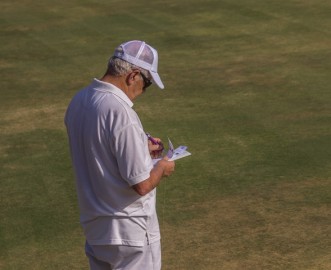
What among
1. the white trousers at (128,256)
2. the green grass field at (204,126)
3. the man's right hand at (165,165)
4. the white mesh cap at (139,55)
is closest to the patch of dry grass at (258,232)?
the green grass field at (204,126)

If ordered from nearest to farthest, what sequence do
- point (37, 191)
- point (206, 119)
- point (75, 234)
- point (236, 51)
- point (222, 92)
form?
1. point (75, 234)
2. point (37, 191)
3. point (206, 119)
4. point (222, 92)
5. point (236, 51)

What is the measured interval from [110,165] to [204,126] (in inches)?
249

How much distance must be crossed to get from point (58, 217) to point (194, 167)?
1768mm

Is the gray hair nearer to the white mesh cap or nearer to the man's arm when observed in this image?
the white mesh cap

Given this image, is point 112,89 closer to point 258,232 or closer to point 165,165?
point 165,165

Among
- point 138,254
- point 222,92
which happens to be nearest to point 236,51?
point 222,92

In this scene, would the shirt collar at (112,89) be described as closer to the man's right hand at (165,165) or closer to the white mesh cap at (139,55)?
the white mesh cap at (139,55)

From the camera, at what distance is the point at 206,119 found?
11.5 metres

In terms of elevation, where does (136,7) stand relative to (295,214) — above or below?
below

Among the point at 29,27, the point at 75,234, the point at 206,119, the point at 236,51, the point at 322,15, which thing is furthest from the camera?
the point at 29,27

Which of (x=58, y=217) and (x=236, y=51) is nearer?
(x=58, y=217)

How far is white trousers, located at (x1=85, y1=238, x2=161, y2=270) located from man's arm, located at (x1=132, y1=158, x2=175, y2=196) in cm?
34

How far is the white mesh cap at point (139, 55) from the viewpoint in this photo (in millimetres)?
5004

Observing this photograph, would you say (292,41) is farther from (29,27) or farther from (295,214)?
(295,214)
